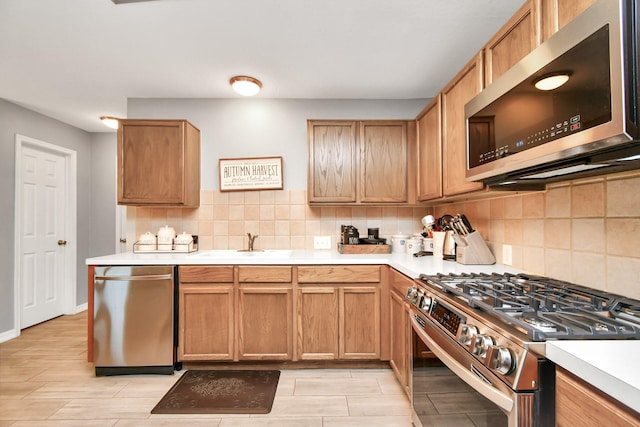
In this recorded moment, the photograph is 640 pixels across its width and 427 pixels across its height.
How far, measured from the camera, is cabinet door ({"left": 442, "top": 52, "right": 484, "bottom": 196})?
178cm

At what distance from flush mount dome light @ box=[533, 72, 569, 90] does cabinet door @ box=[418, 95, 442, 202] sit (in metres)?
1.11

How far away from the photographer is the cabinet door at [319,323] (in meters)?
2.42

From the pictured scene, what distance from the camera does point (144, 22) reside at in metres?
1.97

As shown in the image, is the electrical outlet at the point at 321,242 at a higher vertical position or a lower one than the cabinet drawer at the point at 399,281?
higher

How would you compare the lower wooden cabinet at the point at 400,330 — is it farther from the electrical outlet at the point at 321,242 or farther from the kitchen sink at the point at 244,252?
the kitchen sink at the point at 244,252

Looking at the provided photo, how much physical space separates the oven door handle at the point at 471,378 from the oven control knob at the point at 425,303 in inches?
4.2

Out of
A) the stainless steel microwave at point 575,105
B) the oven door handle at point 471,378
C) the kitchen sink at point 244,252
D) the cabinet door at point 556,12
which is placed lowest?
the oven door handle at point 471,378

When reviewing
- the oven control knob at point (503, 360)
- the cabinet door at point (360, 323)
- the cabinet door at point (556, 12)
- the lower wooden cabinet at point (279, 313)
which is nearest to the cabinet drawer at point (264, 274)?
the lower wooden cabinet at point (279, 313)

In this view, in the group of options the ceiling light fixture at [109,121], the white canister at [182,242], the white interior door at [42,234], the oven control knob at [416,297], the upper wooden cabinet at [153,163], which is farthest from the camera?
the ceiling light fixture at [109,121]

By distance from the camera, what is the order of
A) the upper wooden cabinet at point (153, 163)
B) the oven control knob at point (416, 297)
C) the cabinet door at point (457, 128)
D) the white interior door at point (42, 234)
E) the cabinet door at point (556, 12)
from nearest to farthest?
1. the cabinet door at point (556, 12)
2. the oven control knob at point (416, 297)
3. the cabinet door at point (457, 128)
4. the upper wooden cabinet at point (153, 163)
5. the white interior door at point (42, 234)

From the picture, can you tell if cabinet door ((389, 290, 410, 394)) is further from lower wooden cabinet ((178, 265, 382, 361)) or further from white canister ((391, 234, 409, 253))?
white canister ((391, 234, 409, 253))

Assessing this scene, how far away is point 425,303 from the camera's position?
4.63 ft

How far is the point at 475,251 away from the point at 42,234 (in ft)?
14.9

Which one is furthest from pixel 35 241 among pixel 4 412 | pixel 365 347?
pixel 365 347
